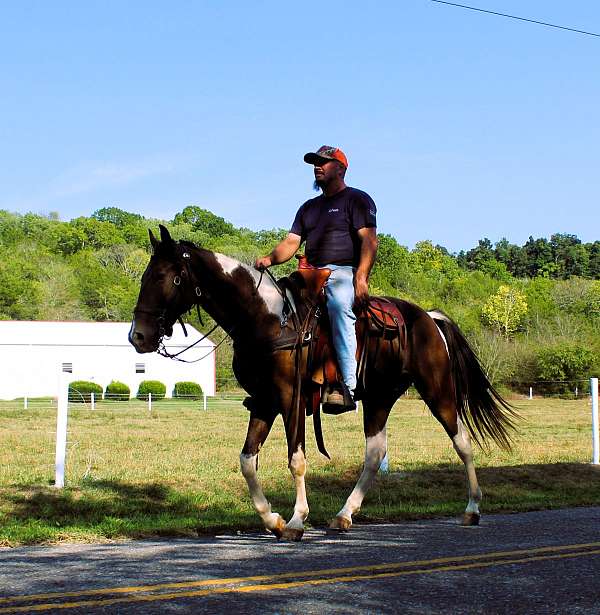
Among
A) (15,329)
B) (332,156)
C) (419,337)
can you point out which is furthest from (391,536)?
(15,329)

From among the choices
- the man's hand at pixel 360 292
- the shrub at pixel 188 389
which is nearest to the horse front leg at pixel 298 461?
the man's hand at pixel 360 292

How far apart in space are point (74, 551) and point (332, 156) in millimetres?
4170

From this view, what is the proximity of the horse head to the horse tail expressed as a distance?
3252 millimetres

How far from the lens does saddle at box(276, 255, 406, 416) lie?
830cm

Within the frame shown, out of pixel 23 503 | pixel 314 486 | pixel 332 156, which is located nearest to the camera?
pixel 332 156

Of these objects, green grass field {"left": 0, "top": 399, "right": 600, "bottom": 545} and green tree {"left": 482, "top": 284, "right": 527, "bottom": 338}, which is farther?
green tree {"left": 482, "top": 284, "right": 527, "bottom": 338}

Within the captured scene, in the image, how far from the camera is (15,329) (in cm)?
6900

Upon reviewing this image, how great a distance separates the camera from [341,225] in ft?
29.0

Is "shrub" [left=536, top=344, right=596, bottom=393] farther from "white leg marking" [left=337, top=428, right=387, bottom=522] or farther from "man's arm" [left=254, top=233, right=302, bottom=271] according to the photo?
"man's arm" [left=254, top=233, right=302, bottom=271]

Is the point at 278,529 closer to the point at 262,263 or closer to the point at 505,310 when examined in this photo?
the point at 262,263

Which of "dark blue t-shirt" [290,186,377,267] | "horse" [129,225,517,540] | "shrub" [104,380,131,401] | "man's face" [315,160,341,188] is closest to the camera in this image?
"horse" [129,225,517,540]

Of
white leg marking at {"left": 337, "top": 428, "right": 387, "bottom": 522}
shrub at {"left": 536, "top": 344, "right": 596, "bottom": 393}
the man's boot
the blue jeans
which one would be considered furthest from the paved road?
shrub at {"left": 536, "top": 344, "right": 596, "bottom": 393}

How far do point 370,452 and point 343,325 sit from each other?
1615 mm

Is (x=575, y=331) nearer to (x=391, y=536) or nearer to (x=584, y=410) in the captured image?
(x=584, y=410)
